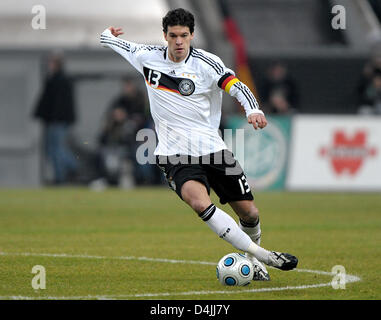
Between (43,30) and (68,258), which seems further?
(43,30)

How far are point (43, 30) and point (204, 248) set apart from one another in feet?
44.3

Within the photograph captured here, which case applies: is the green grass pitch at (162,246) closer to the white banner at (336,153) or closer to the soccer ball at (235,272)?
the soccer ball at (235,272)

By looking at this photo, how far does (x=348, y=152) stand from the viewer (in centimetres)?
1994

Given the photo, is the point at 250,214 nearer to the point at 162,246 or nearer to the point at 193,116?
the point at 193,116

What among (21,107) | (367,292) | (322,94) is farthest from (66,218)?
(322,94)

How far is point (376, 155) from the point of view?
65.4ft

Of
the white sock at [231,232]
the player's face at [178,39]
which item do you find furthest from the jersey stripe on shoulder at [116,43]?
the white sock at [231,232]

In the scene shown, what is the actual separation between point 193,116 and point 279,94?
44.0 ft

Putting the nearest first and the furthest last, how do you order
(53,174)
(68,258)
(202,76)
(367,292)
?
(367,292) → (202,76) → (68,258) → (53,174)

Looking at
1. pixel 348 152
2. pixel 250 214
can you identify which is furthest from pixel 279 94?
pixel 250 214

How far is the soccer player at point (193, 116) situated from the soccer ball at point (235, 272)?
0.57 feet

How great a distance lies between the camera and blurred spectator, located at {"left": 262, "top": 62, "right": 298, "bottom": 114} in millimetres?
21578

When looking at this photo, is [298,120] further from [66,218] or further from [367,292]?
[367,292]

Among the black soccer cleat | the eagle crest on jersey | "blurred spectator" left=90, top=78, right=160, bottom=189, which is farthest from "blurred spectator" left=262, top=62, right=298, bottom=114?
the black soccer cleat
